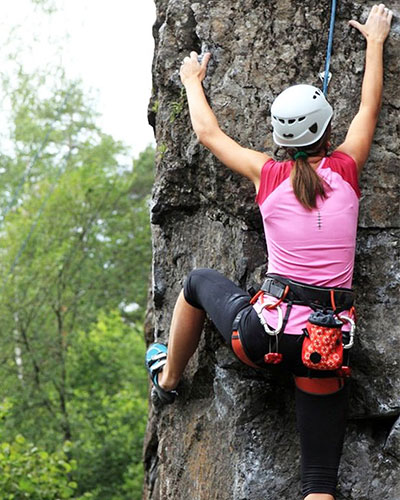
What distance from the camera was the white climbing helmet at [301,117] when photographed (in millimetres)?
4055

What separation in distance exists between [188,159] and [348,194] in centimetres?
130

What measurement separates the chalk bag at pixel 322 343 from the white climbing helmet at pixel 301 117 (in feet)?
2.81

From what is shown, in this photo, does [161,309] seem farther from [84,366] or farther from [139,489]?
[84,366]

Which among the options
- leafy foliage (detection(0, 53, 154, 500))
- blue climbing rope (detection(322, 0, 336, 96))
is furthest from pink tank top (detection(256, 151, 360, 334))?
leafy foliage (detection(0, 53, 154, 500))

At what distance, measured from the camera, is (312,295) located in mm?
3949

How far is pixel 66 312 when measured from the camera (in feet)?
68.6

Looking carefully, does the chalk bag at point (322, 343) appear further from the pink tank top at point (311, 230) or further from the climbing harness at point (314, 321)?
the pink tank top at point (311, 230)

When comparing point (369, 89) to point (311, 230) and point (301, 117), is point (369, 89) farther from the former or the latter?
point (311, 230)

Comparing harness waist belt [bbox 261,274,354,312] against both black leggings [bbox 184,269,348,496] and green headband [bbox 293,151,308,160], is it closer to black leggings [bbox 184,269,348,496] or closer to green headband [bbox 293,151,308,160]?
black leggings [bbox 184,269,348,496]

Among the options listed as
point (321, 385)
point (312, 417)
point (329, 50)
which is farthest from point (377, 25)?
point (312, 417)

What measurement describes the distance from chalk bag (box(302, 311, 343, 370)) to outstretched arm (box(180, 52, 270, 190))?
764 millimetres

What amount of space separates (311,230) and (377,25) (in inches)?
57.6

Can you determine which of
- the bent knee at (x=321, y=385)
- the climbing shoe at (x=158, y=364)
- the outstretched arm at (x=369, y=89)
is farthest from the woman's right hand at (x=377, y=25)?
the climbing shoe at (x=158, y=364)

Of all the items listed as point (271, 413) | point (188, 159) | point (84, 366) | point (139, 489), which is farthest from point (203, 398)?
point (84, 366)
